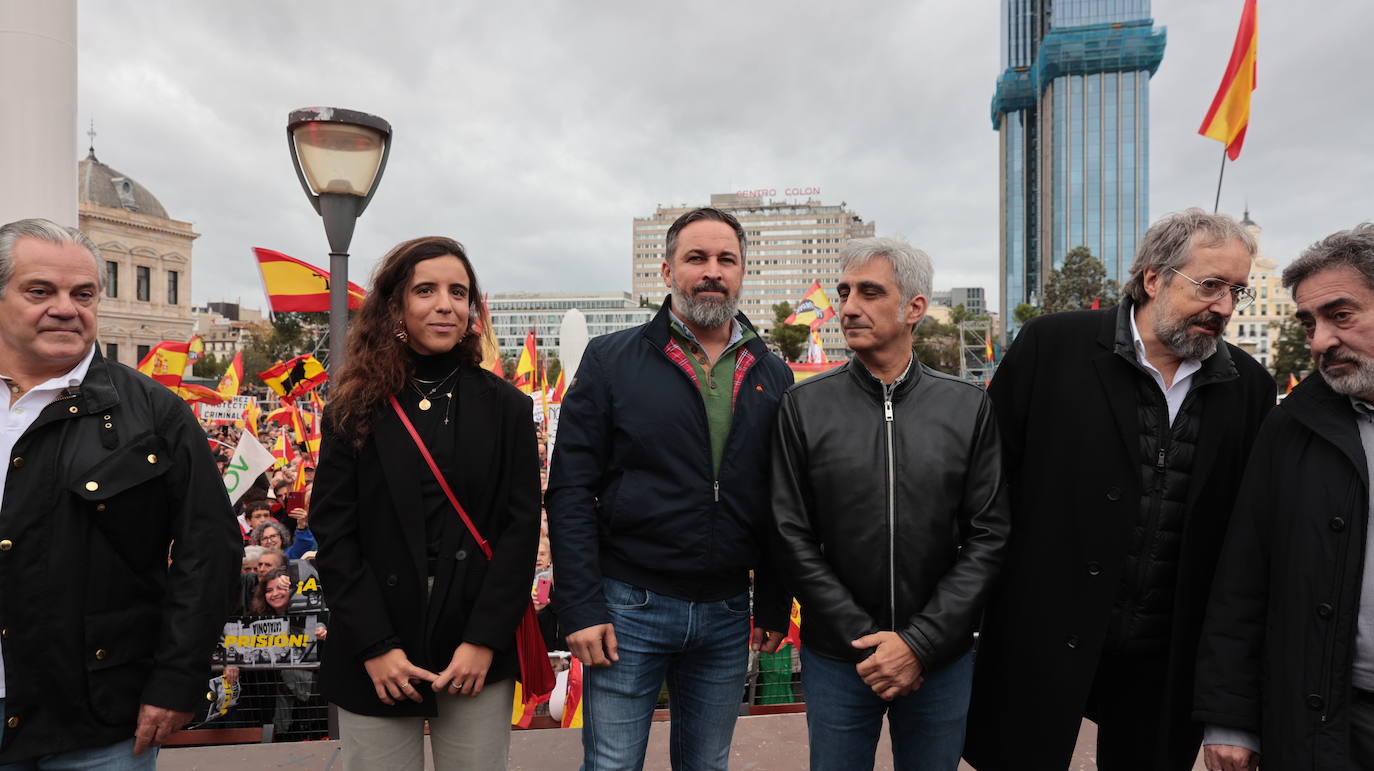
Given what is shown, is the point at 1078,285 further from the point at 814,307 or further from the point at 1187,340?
the point at 1187,340

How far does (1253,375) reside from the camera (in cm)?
267

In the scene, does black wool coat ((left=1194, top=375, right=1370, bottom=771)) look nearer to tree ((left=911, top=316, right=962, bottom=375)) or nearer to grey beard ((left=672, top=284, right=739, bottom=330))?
grey beard ((left=672, top=284, right=739, bottom=330))

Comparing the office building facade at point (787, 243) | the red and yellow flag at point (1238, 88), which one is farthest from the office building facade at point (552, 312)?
the red and yellow flag at point (1238, 88)

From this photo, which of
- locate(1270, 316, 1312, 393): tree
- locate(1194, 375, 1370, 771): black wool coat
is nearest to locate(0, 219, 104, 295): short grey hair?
locate(1194, 375, 1370, 771): black wool coat

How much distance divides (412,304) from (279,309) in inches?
111

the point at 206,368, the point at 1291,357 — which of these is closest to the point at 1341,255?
the point at 1291,357

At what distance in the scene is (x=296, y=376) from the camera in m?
9.12

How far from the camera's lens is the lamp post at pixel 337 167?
13.9 feet

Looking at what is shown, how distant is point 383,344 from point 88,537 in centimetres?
90

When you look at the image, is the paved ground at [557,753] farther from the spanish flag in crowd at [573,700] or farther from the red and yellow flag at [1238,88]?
the red and yellow flag at [1238,88]

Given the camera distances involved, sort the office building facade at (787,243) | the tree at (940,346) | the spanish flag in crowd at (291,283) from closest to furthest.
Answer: the spanish flag in crowd at (291,283)
the tree at (940,346)
the office building facade at (787,243)

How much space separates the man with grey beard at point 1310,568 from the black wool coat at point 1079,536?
159 millimetres

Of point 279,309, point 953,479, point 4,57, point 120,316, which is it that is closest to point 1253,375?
point 953,479

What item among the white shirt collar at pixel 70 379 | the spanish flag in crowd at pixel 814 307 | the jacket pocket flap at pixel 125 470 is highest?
the spanish flag in crowd at pixel 814 307
